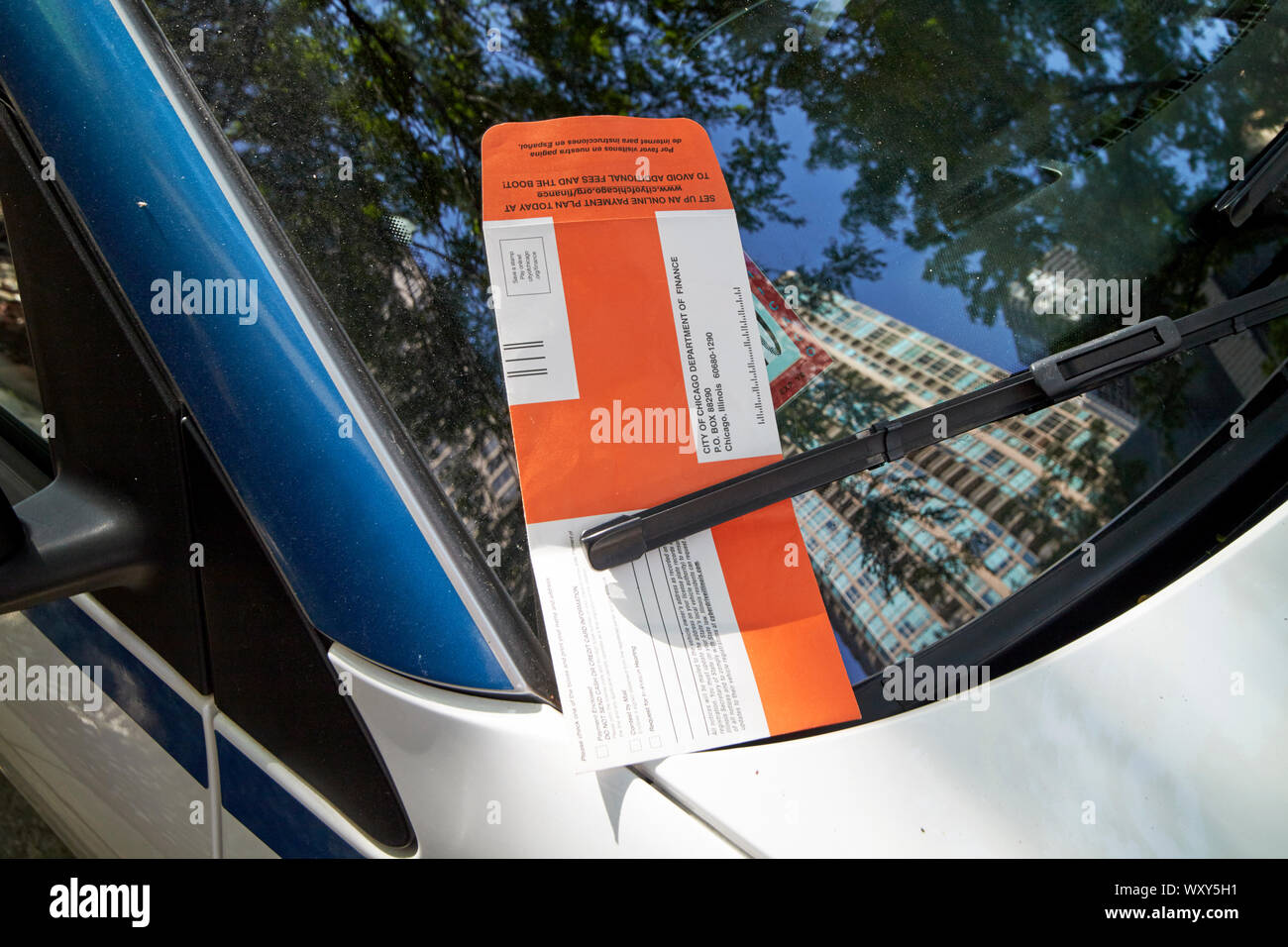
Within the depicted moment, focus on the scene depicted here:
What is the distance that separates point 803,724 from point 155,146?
41.0 inches

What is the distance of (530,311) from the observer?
40.6 inches

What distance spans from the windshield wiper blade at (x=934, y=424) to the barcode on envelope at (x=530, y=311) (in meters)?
0.18

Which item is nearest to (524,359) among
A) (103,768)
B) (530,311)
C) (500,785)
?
(530,311)

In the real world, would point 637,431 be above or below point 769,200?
below

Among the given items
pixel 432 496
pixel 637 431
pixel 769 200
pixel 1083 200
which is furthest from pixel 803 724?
pixel 1083 200

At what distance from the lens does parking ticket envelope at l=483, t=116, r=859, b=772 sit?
0.96 meters

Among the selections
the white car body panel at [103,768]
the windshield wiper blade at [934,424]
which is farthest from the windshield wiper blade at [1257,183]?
the white car body panel at [103,768]

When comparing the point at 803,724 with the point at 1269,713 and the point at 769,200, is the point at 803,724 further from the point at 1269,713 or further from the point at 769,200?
the point at 769,200

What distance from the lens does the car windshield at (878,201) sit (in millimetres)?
1027

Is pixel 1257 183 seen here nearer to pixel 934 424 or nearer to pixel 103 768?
pixel 934 424

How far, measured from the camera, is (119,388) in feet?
3.50

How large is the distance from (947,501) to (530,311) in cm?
55

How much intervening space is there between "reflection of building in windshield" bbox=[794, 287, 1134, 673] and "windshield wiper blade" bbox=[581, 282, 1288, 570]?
0.03m

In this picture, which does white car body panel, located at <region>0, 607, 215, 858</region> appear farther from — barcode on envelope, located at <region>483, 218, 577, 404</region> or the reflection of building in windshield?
the reflection of building in windshield
